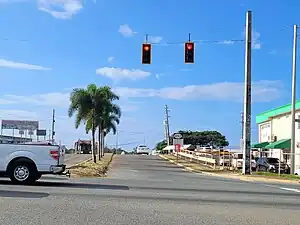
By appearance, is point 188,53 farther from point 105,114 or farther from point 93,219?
point 105,114

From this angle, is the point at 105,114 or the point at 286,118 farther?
the point at 286,118

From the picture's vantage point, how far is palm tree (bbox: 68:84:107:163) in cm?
3981

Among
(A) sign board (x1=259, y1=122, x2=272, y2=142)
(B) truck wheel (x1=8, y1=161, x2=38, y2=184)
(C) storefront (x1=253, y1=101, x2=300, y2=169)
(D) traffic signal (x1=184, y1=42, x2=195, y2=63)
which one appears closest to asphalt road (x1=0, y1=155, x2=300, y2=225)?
(B) truck wheel (x1=8, y1=161, x2=38, y2=184)

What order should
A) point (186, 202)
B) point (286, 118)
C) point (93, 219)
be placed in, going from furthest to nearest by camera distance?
point (286, 118) < point (186, 202) < point (93, 219)

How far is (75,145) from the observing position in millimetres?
95188

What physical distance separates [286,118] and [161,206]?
122ft

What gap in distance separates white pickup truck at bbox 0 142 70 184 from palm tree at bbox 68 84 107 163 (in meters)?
22.0

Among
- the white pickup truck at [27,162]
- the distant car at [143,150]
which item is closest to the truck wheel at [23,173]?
the white pickup truck at [27,162]

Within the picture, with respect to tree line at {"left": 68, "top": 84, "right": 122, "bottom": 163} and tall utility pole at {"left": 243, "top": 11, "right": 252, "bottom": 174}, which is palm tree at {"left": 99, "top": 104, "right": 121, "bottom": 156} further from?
tall utility pole at {"left": 243, "top": 11, "right": 252, "bottom": 174}

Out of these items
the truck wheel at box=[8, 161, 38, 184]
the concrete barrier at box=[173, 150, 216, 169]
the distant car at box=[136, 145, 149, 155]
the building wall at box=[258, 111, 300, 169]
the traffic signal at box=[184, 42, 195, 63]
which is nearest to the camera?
the truck wheel at box=[8, 161, 38, 184]

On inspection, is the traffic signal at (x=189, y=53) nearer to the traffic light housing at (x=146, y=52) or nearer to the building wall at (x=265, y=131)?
the traffic light housing at (x=146, y=52)

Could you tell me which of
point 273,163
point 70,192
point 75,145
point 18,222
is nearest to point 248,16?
point 273,163

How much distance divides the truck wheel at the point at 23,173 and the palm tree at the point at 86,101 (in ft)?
72.5

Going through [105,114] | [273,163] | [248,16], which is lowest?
[273,163]
